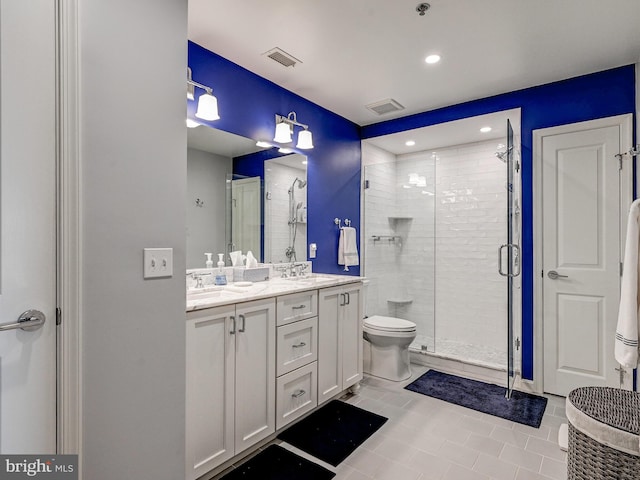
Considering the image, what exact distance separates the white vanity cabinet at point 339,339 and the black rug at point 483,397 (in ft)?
1.98

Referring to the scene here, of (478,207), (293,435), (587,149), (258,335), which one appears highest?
(587,149)

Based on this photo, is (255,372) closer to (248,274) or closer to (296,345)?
(296,345)

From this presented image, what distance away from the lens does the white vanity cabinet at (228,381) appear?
5.42 feet

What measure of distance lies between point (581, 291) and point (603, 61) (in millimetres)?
1692

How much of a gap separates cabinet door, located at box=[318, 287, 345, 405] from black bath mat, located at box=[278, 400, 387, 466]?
0.12 metres

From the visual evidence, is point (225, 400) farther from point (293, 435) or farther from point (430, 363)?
point (430, 363)

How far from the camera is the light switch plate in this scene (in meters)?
1.28

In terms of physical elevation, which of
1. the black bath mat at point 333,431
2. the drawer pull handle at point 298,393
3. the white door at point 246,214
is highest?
the white door at point 246,214

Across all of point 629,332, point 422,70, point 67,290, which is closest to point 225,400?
point 67,290

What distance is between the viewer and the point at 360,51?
2.40 meters

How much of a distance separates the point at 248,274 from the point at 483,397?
209cm

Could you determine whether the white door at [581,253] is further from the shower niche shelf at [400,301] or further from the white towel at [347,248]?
the white towel at [347,248]

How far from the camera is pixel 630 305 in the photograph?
59.6 inches

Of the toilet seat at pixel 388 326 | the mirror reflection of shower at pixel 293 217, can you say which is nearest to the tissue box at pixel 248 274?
the mirror reflection of shower at pixel 293 217
